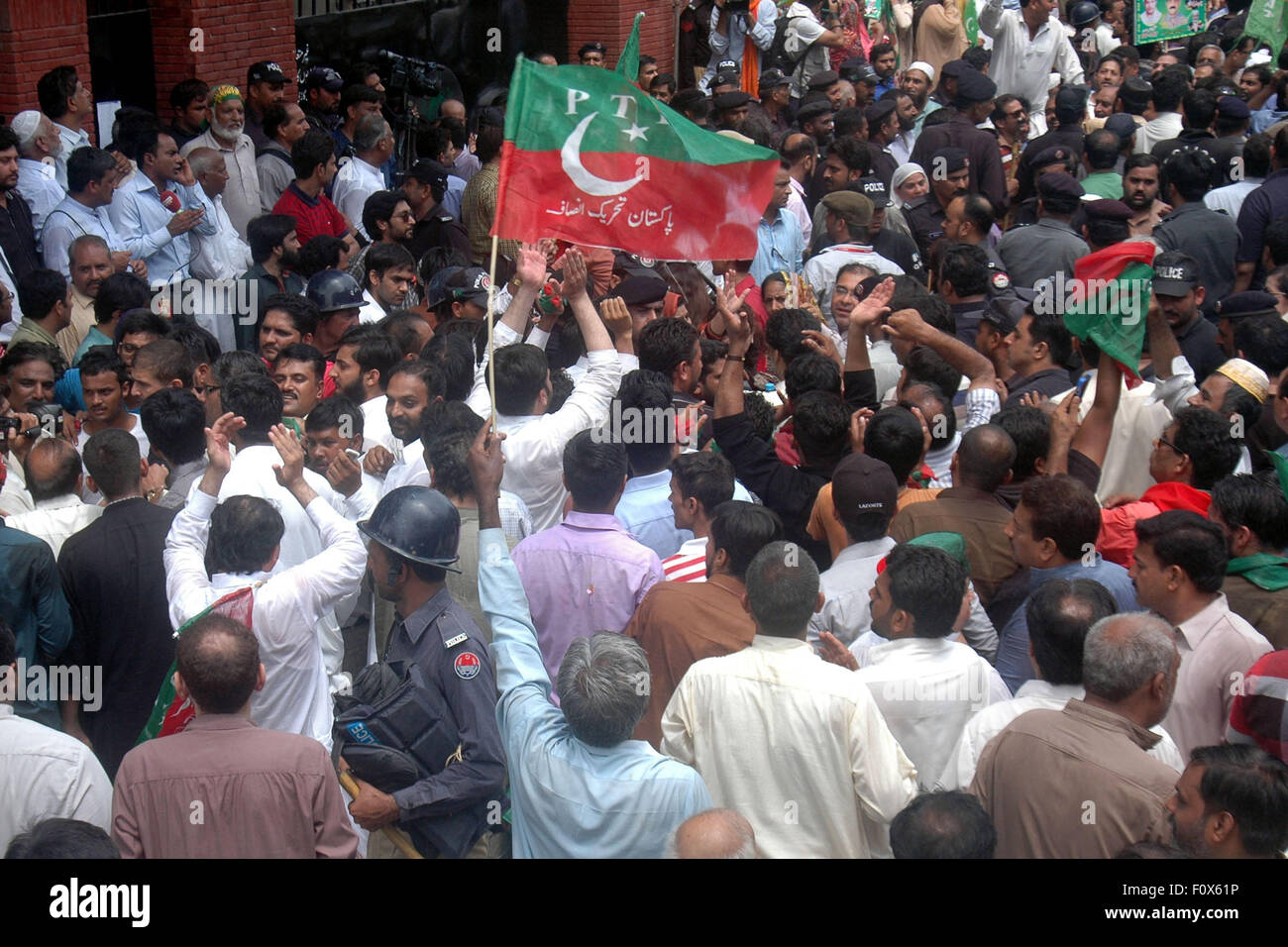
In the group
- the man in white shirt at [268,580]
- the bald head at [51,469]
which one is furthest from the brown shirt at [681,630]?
the bald head at [51,469]

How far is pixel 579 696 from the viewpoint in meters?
3.29

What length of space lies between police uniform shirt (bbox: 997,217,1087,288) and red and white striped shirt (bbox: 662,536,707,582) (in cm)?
416

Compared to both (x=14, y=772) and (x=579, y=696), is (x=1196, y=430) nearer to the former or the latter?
(x=579, y=696)

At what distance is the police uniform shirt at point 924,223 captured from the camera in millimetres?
9398

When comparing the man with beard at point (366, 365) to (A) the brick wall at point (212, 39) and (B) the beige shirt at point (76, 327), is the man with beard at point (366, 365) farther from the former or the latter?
(A) the brick wall at point (212, 39)

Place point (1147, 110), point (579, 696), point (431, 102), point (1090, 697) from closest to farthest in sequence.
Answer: point (579, 696) → point (1090, 697) → point (1147, 110) → point (431, 102)

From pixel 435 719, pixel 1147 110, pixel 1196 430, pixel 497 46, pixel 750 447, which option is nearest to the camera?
pixel 435 719

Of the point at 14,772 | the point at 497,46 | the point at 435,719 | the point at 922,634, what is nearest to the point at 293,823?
the point at 435,719

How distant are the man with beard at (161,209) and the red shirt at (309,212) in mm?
496

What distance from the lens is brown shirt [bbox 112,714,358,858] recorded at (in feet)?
11.3

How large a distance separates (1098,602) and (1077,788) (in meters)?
0.60

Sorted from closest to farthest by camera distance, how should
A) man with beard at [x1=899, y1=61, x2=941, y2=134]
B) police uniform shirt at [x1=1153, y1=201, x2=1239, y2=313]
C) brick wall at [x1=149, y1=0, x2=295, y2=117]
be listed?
1. police uniform shirt at [x1=1153, y1=201, x2=1239, y2=313]
2. brick wall at [x1=149, y1=0, x2=295, y2=117]
3. man with beard at [x1=899, y1=61, x2=941, y2=134]

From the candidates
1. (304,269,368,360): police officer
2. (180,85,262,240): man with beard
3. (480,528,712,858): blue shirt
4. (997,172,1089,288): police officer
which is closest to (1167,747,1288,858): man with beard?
(480,528,712,858): blue shirt

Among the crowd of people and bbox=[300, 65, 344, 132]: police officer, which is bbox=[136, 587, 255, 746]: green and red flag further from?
bbox=[300, 65, 344, 132]: police officer
